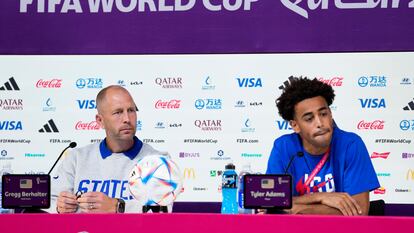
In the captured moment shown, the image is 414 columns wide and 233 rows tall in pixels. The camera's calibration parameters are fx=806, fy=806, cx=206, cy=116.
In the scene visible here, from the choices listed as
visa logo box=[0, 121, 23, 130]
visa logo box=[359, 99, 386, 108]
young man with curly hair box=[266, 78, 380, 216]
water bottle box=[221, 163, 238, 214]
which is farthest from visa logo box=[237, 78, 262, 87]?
water bottle box=[221, 163, 238, 214]

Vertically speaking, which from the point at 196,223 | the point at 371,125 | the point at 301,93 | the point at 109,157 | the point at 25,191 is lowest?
the point at 196,223

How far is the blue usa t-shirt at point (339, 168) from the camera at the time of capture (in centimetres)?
443

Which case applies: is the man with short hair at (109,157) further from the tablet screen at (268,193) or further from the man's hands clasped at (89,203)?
the tablet screen at (268,193)

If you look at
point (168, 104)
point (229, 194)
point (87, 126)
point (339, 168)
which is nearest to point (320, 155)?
point (339, 168)

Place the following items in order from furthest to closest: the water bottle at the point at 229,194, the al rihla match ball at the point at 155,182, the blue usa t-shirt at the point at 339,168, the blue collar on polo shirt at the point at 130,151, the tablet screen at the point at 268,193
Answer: the blue collar on polo shirt at the point at 130,151 < the blue usa t-shirt at the point at 339,168 < the water bottle at the point at 229,194 < the al rihla match ball at the point at 155,182 < the tablet screen at the point at 268,193

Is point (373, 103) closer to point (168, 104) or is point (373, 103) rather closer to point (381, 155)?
point (381, 155)

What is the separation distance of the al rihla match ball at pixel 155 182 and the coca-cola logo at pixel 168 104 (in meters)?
2.68

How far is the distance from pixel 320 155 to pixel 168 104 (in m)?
1.82

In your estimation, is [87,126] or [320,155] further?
[87,126]

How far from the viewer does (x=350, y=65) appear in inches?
232

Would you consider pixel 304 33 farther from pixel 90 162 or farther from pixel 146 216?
pixel 146 216

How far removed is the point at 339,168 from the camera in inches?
177

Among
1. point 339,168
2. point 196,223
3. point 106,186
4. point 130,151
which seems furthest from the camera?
point 130,151

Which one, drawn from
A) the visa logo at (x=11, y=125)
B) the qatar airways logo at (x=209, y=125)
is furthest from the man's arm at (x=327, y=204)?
the visa logo at (x=11, y=125)
